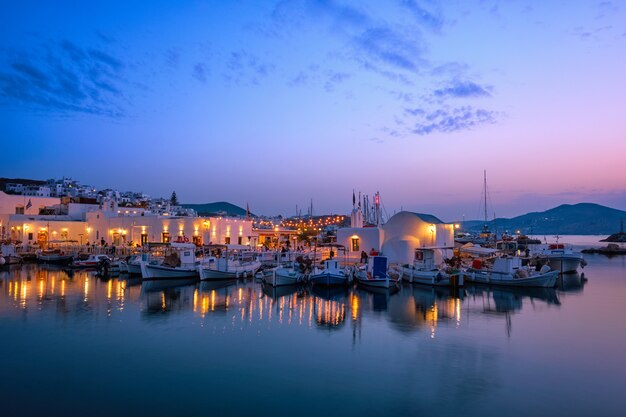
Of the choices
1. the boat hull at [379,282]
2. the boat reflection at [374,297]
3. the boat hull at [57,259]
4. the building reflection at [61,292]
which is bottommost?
the boat reflection at [374,297]

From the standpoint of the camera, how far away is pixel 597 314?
66.2 ft

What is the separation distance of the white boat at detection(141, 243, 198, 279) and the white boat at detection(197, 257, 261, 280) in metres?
0.97

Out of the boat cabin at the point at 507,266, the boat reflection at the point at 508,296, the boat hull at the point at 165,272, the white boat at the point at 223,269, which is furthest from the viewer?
the boat hull at the point at 165,272

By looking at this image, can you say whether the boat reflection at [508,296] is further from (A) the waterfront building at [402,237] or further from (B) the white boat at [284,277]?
(B) the white boat at [284,277]

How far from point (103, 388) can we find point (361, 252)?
2817cm

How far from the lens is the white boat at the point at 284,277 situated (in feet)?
Answer: 92.2

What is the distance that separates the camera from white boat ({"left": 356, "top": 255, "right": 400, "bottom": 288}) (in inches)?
1068

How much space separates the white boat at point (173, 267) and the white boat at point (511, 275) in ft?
61.3

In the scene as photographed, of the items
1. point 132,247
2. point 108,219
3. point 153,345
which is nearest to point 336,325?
point 153,345

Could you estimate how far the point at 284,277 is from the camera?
28.4 meters

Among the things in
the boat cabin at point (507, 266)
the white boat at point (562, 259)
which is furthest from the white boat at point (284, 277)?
the white boat at point (562, 259)

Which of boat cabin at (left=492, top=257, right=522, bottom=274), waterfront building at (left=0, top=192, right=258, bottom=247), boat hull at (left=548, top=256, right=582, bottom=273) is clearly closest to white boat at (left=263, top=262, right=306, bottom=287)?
boat cabin at (left=492, top=257, right=522, bottom=274)

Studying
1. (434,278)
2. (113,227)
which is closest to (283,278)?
(434,278)

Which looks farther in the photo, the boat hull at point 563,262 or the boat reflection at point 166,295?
the boat hull at point 563,262
